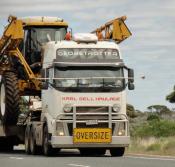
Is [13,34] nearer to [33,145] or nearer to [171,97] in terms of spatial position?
[33,145]

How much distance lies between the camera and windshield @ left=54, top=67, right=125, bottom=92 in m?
Result: 26.9

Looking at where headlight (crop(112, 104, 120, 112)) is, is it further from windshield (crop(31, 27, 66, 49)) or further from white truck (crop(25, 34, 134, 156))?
windshield (crop(31, 27, 66, 49))

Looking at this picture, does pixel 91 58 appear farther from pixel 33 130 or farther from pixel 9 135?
pixel 9 135

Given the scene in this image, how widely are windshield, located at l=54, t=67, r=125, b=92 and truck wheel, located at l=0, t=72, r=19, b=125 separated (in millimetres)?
3584

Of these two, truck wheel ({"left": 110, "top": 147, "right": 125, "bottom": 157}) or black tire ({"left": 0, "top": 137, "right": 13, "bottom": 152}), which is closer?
truck wheel ({"left": 110, "top": 147, "right": 125, "bottom": 157})

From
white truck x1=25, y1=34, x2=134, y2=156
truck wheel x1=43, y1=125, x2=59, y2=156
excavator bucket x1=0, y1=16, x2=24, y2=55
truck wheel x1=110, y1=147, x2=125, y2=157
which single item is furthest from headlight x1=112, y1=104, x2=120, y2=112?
excavator bucket x1=0, y1=16, x2=24, y2=55

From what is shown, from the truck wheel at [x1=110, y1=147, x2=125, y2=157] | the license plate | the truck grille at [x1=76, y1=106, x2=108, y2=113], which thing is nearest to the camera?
the license plate

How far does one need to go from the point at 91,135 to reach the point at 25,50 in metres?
6.65

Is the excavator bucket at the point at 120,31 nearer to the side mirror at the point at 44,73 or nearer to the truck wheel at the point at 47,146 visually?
the side mirror at the point at 44,73

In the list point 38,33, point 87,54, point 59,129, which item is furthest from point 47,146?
point 38,33

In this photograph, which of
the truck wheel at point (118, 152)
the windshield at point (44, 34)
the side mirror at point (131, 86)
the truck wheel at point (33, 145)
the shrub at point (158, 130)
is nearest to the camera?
the side mirror at point (131, 86)

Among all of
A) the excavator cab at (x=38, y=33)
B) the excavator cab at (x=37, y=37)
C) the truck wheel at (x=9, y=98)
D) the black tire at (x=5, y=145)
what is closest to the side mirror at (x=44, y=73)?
the truck wheel at (x=9, y=98)

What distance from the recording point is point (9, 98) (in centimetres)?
3002

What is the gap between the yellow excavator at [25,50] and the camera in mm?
30359
